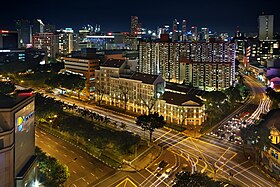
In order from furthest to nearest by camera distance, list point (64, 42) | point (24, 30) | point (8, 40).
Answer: point (24, 30)
point (64, 42)
point (8, 40)

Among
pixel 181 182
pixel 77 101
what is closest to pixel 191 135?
pixel 181 182

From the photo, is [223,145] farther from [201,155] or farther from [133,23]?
[133,23]

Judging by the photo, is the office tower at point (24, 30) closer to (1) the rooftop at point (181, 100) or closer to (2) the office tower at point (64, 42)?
(2) the office tower at point (64, 42)

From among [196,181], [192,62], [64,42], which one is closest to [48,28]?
[64,42]

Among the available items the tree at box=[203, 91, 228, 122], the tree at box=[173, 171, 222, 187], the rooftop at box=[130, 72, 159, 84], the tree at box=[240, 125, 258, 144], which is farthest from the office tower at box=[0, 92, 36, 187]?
the tree at box=[203, 91, 228, 122]

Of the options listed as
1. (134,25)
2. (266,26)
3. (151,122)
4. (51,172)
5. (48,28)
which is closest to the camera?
(51,172)

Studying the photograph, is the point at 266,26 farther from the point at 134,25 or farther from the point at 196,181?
the point at 196,181

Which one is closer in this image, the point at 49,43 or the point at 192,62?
the point at 192,62
